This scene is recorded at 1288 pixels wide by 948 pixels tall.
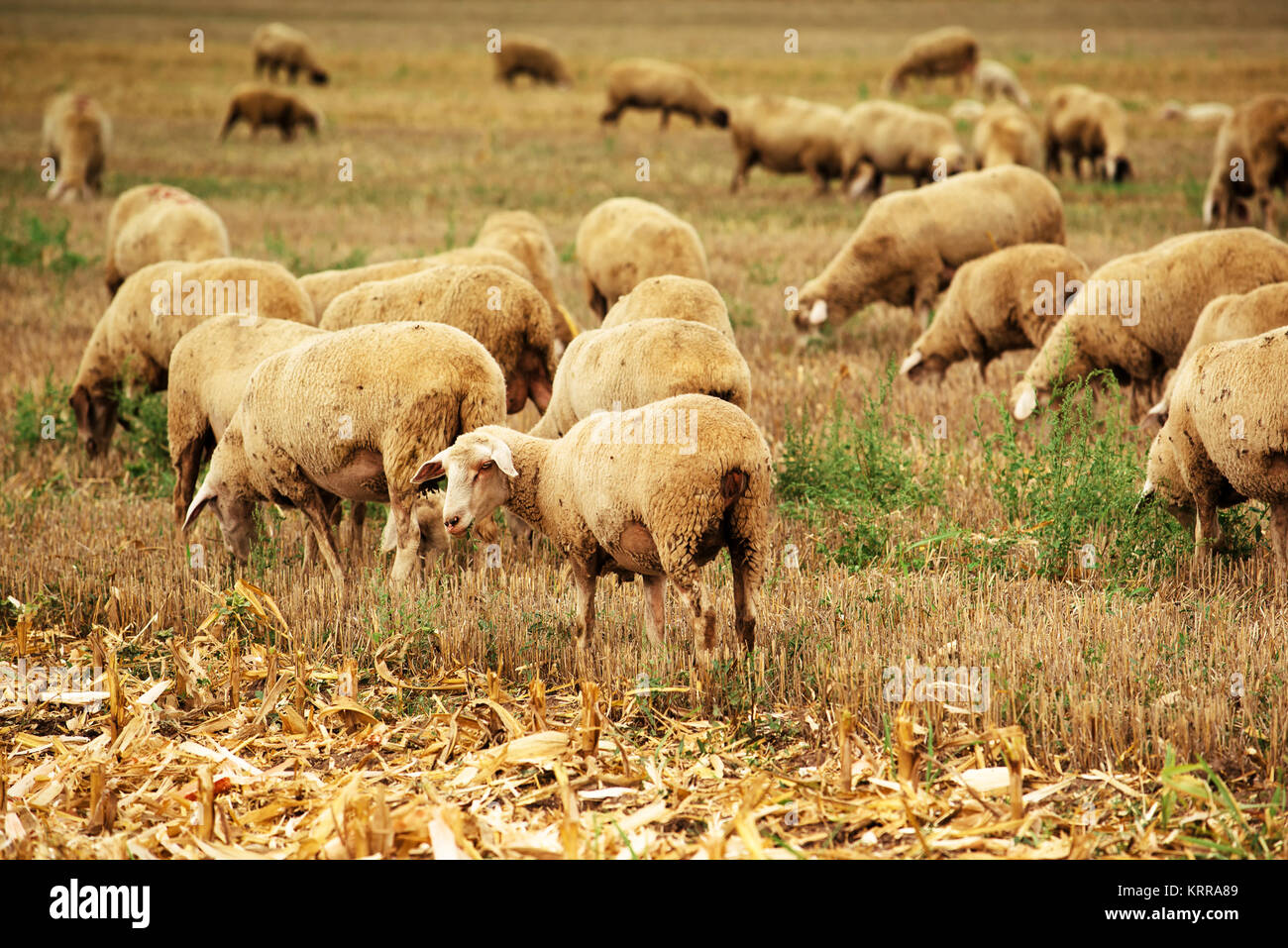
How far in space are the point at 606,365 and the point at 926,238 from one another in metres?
6.39

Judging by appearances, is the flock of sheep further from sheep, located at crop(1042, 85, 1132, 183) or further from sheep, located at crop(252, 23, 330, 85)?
sheep, located at crop(252, 23, 330, 85)

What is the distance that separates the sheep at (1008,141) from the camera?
22203mm

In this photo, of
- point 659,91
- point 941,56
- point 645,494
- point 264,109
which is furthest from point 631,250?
point 941,56

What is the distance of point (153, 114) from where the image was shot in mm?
35594

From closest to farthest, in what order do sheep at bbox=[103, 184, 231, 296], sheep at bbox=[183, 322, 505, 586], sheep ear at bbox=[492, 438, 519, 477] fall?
sheep ear at bbox=[492, 438, 519, 477] < sheep at bbox=[183, 322, 505, 586] < sheep at bbox=[103, 184, 231, 296]

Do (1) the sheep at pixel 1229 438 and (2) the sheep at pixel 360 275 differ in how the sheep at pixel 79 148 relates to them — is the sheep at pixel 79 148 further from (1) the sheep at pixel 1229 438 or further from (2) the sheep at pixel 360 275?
(1) the sheep at pixel 1229 438

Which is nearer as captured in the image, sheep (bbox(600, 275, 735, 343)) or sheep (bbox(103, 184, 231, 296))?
sheep (bbox(600, 275, 735, 343))

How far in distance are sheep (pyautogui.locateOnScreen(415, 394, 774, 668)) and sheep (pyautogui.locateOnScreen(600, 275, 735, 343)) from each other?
238 cm

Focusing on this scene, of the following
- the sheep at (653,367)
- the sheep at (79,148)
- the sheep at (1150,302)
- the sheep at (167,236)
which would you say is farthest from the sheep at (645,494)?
the sheep at (79,148)

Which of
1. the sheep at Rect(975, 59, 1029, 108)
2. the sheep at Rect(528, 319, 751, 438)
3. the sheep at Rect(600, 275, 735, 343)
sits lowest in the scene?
the sheep at Rect(528, 319, 751, 438)

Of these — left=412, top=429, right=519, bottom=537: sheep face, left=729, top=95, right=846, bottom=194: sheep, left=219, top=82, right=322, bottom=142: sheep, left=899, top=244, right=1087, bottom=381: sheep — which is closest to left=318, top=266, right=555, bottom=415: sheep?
left=412, top=429, right=519, bottom=537: sheep face

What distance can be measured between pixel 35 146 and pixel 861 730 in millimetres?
29365

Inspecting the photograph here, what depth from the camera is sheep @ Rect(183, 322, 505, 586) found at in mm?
6168

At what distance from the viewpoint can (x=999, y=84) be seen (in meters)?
38.8
